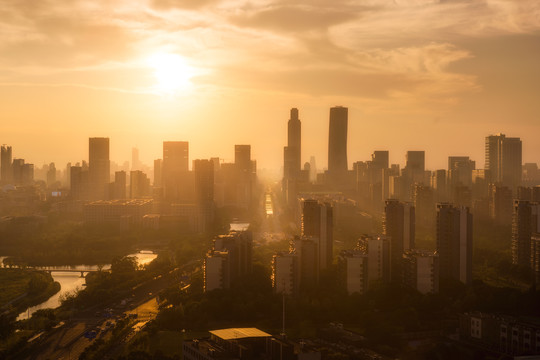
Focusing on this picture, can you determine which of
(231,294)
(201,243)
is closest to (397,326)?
(231,294)

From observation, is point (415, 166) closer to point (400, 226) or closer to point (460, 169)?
point (460, 169)

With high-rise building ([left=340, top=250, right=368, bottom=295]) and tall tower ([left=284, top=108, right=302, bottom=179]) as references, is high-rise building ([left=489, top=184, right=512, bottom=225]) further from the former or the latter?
tall tower ([left=284, top=108, right=302, bottom=179])

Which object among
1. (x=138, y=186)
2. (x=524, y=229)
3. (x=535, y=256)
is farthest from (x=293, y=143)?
(x=535, y=256)

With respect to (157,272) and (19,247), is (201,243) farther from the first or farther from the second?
(19,247)

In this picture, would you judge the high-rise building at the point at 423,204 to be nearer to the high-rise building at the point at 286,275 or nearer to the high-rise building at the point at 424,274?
the high-rise building at the point at 424,274

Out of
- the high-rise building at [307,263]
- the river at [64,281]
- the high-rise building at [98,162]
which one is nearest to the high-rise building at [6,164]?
the high-rise building at [98,162]

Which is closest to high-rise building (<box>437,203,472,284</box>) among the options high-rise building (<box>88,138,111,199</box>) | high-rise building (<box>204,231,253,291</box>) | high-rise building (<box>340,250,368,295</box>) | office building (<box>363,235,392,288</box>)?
office building (<box>363,235,392,288</box>)
